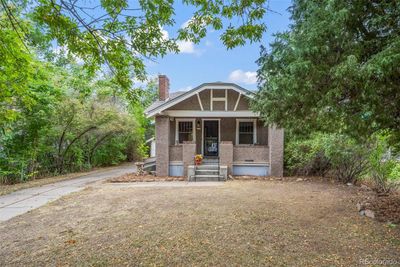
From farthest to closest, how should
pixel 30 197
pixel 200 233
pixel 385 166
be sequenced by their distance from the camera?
pixel 30 197
pixel 385 166
pixel 200 233

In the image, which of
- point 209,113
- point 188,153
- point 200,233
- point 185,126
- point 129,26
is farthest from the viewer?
point 185,126

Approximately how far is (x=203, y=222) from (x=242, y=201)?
2.06 meters

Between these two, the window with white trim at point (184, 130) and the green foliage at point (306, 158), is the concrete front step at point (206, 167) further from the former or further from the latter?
the green foliage at point (306, 158)

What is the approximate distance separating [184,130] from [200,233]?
380 inches

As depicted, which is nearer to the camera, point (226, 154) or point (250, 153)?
point (226, 154)

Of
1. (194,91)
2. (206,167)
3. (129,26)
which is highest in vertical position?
(194,91)

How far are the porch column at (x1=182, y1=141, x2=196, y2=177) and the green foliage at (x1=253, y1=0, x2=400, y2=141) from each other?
26.0 ft

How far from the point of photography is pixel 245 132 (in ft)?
44.8

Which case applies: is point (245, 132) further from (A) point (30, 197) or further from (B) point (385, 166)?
(A) point (30, 197)

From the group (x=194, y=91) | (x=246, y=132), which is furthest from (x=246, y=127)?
(x=194, y=91)

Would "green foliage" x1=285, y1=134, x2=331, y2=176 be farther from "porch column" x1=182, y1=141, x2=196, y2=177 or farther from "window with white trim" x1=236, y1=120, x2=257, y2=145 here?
"porch column" x1=182, y1=141, x2=196, y2=177

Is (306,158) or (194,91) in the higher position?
(194,91)

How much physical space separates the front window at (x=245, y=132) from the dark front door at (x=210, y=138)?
1313 millimetres
